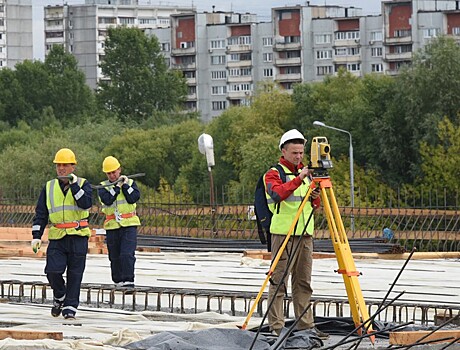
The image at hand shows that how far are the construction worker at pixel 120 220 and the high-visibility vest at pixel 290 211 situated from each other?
457cm

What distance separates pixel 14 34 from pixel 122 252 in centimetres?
14849

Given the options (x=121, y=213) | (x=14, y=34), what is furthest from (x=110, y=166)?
(x=14, y=34)

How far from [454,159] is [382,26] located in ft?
202

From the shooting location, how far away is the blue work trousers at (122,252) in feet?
47.3

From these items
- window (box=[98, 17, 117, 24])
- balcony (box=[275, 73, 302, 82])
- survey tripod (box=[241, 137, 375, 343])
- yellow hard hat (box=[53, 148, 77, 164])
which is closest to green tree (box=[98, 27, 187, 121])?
balcony (box=[275, 73, 302, 82])

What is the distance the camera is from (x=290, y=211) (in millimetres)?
9859

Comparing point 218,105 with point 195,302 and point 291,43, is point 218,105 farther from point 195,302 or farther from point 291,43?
point 195,302

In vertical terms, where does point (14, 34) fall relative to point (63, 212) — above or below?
above

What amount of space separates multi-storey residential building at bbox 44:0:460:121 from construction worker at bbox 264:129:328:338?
327ft

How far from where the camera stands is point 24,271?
17.9 metres

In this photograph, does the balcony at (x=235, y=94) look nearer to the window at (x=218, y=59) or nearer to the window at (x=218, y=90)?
the window at (x=218, y=90)

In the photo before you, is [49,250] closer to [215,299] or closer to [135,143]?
[215,299]

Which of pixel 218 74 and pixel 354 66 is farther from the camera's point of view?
pixel 218 74

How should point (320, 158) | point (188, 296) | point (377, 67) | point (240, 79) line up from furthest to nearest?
point (240, 79) → point (377, 67) → point (188, 296) → point (320, 158)
